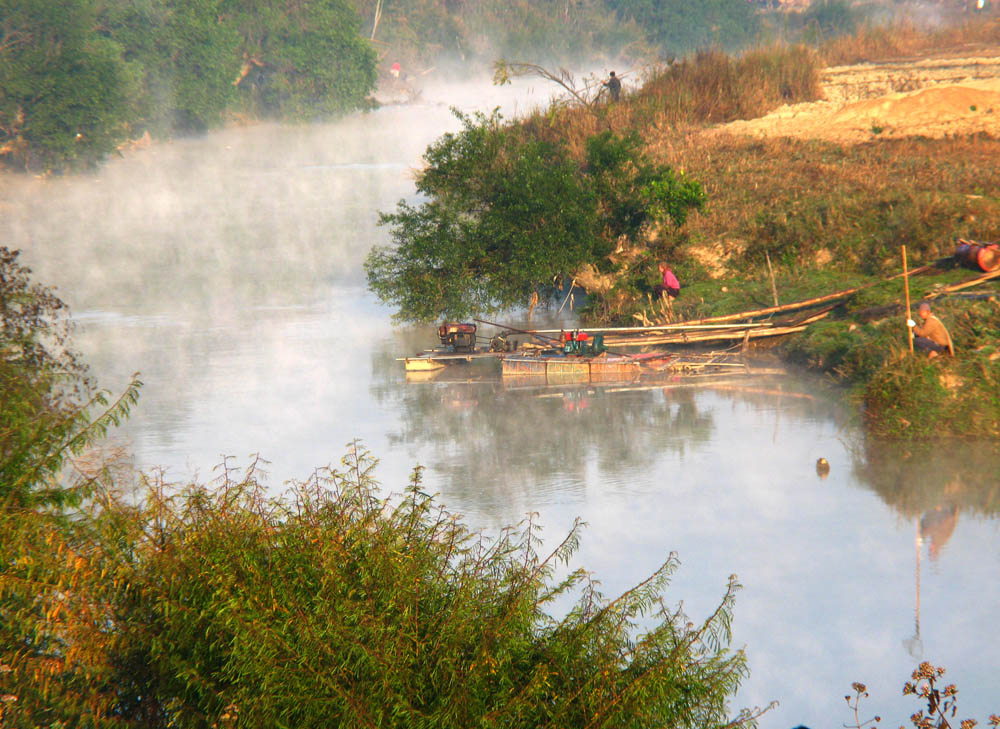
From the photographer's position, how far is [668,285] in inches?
941

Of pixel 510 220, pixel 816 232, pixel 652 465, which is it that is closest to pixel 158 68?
pixel 510 220

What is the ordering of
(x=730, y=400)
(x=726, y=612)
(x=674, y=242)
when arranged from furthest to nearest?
(x=674, y=242)
(x=730, y=400)
(x=726, y=612)

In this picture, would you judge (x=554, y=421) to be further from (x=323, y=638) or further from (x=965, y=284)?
(x=323, y=638)

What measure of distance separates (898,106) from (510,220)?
14187 millimetres

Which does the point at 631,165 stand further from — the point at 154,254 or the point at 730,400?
the point at 154,254

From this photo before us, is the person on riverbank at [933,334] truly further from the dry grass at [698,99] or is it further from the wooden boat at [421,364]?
the dry grass at [698,99]

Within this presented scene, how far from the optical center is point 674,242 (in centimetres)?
2522

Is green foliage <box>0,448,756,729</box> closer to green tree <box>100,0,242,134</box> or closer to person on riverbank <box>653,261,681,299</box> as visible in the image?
person on riverbank <box>653,261,681,299</box>

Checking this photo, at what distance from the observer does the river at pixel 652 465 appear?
33.9 ft

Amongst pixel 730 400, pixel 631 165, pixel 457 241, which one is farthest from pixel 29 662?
pixel 631 165

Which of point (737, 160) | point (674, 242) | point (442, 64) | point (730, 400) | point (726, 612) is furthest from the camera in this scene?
point (442, 64)

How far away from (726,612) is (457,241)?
1919 centimetres

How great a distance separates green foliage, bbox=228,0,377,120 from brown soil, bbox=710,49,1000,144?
43.4 m

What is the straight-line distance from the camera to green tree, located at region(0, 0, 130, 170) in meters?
52.9
